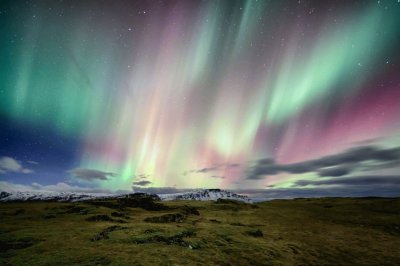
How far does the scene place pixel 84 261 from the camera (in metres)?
27.3

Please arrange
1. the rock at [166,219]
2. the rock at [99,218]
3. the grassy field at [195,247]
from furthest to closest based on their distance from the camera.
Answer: the rock at [99,218] → the rock at [166,219] → the grassy field at [195,247]

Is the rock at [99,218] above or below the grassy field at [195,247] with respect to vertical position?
above

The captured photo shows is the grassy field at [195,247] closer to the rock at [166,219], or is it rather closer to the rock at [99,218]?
the rock at [166,219]

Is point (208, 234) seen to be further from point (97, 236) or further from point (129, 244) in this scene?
point (97, 236)

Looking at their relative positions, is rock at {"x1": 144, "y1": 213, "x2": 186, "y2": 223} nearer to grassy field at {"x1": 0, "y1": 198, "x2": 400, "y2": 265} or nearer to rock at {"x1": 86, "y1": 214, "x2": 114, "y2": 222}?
grassy field at {"x1": 0, "y1": 198, "x2": 400, "y2": 265}

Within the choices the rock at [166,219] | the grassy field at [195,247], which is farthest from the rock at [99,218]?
the rock at [166,219]

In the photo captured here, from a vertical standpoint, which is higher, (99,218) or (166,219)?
(99,218)

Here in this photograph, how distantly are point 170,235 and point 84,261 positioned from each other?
13602mm

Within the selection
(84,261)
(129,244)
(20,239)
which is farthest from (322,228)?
(20,239)

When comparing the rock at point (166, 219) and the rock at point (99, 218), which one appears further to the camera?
the rock at point (99, 218)

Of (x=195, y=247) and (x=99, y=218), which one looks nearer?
(x=195, y=247)

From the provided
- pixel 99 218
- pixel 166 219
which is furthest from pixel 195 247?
pixel 99 218

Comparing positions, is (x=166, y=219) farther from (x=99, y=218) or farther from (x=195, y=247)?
(x=195, y=247)

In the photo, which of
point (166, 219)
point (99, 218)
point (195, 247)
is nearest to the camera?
point (195, 247)
